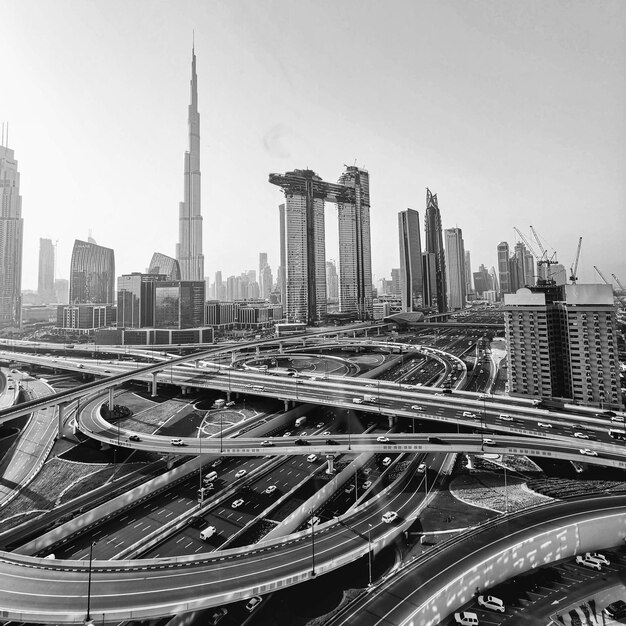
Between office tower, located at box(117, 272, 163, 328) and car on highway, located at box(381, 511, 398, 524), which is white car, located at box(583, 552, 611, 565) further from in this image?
office tower, located at box(117, 272, 163, 328)

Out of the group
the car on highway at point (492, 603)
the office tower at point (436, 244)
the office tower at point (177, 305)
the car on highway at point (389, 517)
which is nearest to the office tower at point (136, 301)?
the office tower at point (177, 305)

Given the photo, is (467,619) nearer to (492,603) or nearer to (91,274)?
(492,603)

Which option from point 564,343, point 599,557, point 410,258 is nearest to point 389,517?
point 599,557

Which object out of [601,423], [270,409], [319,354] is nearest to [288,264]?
[319,354]

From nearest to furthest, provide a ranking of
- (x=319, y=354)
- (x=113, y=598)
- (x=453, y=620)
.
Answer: (x=113, y=598)
(x=453, y=620)
(x=319, y=354)

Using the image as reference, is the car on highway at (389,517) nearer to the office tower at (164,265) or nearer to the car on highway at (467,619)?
the car on highway at (467,619)

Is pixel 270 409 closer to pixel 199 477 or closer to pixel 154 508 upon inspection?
pixel 199 477

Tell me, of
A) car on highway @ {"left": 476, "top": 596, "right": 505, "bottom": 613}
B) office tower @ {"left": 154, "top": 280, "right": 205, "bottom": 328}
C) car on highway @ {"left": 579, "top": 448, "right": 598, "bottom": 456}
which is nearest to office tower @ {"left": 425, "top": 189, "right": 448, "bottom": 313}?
office tower @ {"left": 154, "top": 280, "right": 205, "bottom": 328}
